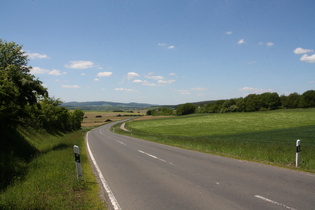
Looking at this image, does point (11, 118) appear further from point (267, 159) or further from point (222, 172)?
point (267, 159)

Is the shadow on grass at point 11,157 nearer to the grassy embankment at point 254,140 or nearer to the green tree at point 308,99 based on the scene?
the grassy embankment at point 254,140

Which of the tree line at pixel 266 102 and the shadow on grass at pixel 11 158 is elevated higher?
the tree line at pixel 266 102

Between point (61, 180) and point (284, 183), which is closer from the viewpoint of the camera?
point (284, 183)

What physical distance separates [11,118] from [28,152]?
273 cm

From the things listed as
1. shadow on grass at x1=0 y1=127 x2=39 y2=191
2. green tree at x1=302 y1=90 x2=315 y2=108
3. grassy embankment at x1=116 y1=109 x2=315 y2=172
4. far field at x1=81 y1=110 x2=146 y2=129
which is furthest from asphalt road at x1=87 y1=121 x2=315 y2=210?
green tree at x1=302 y1=90 x2=315 y2=108

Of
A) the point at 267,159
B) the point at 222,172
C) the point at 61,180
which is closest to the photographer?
the point at 61,180

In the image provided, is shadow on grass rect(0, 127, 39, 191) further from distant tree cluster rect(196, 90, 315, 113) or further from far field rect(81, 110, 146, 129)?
distant tree cluster rect(196, 90, 315, 113)

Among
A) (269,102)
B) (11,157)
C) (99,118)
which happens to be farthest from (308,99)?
(99,118)

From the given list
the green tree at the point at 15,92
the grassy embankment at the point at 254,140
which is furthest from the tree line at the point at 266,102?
the green tree at the point at 15,92

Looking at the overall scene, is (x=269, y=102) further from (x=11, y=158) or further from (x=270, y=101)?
(x=11, y=158)

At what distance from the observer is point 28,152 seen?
49.0ft

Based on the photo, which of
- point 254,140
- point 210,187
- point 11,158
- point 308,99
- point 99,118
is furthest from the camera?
point 99,118

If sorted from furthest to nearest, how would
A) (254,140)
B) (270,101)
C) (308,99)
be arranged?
(270,101) → (308,99) → (254,140)

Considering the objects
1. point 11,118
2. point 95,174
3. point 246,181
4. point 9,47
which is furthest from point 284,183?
point 9,47
